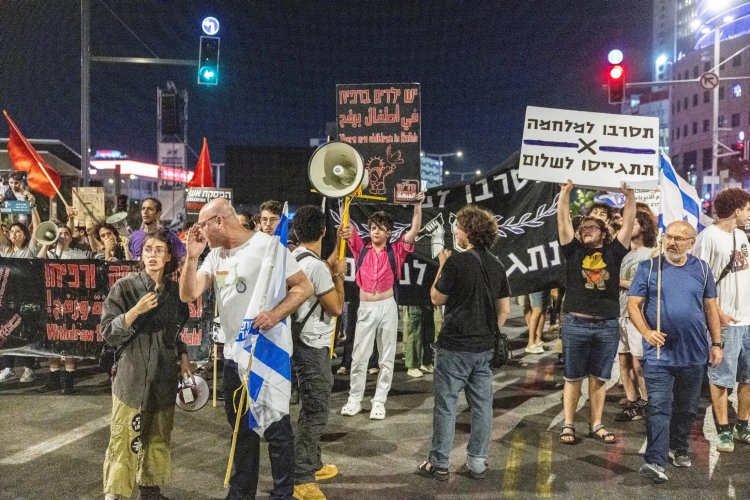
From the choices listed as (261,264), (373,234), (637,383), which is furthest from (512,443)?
(261,264)

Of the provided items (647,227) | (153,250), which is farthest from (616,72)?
(153,250)

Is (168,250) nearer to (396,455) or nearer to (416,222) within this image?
(396,455)

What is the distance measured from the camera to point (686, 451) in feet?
17.3

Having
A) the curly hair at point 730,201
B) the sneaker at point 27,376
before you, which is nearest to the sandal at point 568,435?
the curly hair at point 730,201

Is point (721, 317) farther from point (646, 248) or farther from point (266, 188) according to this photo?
point (266, 188)

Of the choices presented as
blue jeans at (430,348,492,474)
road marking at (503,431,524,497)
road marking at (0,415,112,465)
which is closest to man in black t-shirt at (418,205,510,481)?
blue jeans at (430,348,492,474)

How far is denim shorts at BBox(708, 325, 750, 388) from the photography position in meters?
5.77

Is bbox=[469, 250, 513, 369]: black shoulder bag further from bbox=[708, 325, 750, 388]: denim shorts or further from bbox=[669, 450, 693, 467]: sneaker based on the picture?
bbox=[708, 325, 750, 388]: denim shorts

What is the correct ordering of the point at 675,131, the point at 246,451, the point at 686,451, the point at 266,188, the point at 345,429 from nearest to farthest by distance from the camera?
1. the point at 246,451
2. the point at 686,451
3. the point at 345,429
4. the point at 266,188
5. the point at 675,131

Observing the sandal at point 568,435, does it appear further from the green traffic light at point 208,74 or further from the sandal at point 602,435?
the green traffic light at point 208,74

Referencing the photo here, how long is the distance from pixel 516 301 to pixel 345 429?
12.3 m

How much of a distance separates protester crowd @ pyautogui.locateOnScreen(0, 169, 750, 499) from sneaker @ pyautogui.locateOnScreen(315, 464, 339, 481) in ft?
0.09

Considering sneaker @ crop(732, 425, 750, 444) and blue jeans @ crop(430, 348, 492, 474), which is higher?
blue jeans @ crop(430, 348, 492, 474)

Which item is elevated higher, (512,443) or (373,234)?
(373,234)
